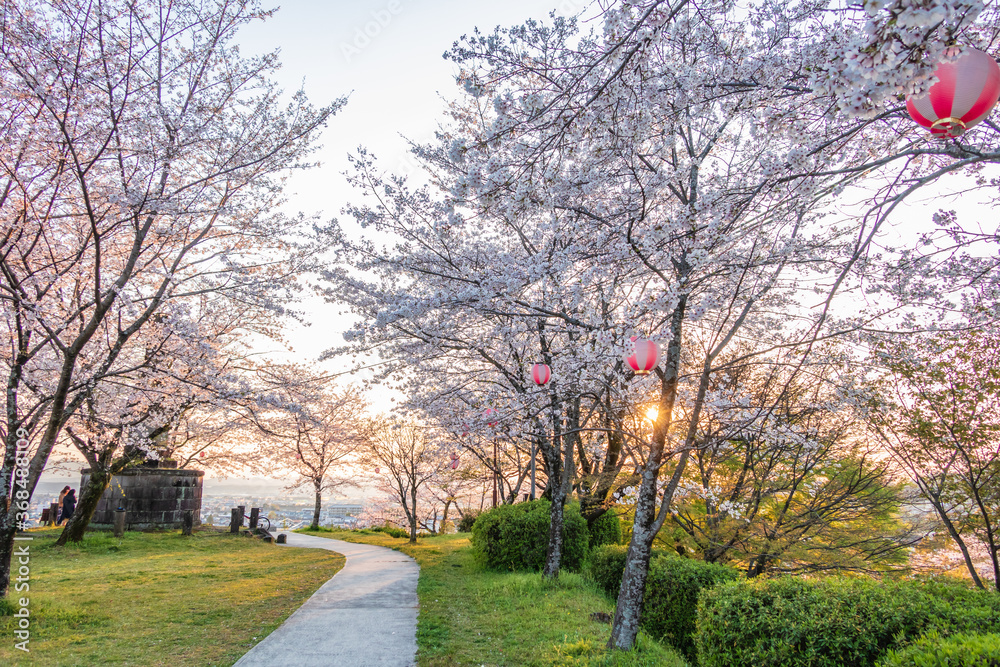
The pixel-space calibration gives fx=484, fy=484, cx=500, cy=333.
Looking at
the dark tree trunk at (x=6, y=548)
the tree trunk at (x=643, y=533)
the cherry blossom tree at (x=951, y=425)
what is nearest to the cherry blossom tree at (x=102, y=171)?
the dark tree trunk at (x=6, y=548)

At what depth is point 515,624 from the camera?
21.5ft

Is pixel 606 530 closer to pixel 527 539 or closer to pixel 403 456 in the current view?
pixel 527 539

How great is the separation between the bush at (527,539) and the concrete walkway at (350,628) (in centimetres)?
185

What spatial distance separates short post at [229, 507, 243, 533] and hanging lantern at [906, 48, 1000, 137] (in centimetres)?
2067

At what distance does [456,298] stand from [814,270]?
4783 mm

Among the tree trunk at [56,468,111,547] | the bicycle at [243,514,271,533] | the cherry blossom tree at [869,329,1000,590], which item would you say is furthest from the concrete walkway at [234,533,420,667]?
the bicycle at [243,514,271,533]

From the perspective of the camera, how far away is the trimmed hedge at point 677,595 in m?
6.30

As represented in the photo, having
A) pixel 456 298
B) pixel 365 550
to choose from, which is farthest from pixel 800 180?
pixel 365 550

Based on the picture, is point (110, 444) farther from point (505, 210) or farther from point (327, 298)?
point (505, 210)

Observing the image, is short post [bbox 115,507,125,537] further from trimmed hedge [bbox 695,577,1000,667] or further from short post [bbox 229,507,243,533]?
trimmed hedge [bbox 695,577,1000,667]

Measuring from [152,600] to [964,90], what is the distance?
10.5 meters

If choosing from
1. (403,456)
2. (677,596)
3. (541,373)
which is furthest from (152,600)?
(403,456)

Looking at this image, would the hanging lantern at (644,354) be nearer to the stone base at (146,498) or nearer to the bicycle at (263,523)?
the stone base at (146,498)

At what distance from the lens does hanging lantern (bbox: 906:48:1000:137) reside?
214 centimetres
